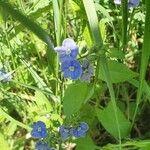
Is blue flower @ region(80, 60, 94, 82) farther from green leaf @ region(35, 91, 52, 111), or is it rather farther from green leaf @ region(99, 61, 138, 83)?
green leaf @ region(35, 91, 52, 111)

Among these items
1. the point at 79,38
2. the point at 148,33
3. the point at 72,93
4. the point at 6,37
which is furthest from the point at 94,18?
the point at 79,38

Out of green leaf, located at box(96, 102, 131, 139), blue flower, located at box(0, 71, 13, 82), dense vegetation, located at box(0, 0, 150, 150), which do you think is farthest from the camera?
blue flower, located at box(0, 71, 13, 82)

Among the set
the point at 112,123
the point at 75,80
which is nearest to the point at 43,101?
the point at 75,80

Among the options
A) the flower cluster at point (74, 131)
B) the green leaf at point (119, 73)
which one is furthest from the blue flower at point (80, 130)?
the green leaf at point (119, 73)

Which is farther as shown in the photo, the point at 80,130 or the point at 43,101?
the point at 43,101

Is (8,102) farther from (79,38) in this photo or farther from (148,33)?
(148,33)

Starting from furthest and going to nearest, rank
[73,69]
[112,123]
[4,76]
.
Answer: [4,76]
[112,123]
[73,69]

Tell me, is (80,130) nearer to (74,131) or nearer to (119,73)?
(74,131)

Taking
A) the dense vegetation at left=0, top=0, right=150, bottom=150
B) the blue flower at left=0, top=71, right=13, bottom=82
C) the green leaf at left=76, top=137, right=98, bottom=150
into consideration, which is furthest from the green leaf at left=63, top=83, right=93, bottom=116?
the blue flower at left=0, top=71, right=13, bottom=82
